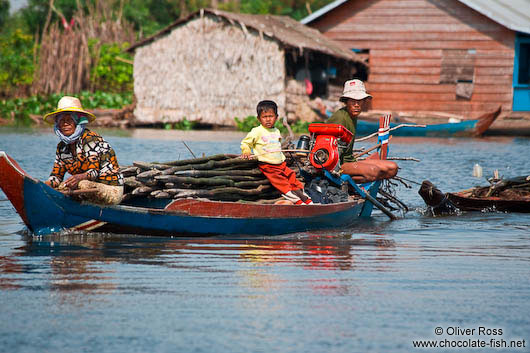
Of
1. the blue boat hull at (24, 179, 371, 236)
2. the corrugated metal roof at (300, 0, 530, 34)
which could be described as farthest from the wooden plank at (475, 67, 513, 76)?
the blue boat hull at (24, 179, 371, 236)

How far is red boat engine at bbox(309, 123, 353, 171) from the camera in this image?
28.1ft

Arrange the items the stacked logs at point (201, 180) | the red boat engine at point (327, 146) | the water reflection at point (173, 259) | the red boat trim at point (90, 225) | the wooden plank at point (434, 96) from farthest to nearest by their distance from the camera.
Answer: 1. the wooden plank at point (434, 96)
2. the red boat engine at point (327, 146)
3. the stacked logs at point (201, 180)
4. the red boat trim at point (90, 225)
5. the water reflection at point (173, 259)

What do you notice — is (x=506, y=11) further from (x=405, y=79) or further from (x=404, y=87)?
(x=404, y=87)

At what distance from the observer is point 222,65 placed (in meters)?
25.1

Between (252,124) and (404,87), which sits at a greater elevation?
(404,87)

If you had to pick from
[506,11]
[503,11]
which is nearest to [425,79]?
[503,11]

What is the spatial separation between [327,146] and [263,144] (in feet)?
2.24

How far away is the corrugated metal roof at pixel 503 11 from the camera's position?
2423 cm

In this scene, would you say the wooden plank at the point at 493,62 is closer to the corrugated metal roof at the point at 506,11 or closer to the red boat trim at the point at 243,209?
the corrugated metal roof at the point at 506,11

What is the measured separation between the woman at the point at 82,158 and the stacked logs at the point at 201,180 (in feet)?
1.59

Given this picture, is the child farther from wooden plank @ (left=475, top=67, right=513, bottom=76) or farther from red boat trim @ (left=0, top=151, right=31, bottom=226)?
wooden plank @ (left=475, top=67, right=513, bottom=76)

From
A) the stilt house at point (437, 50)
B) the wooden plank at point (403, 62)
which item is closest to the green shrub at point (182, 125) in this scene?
the stilt house at point (437, 50)

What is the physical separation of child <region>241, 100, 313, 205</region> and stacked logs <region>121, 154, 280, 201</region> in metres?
0.19

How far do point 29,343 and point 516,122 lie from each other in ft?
74.6
